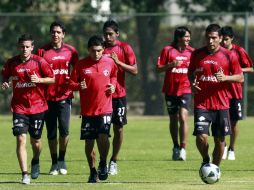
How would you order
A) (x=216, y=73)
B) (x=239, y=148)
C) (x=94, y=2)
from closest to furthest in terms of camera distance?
1. (x=216, y=73)
2. (x=239, y=148)
3. (x=94, y=2)

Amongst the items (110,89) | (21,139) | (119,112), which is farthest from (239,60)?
(21,139)

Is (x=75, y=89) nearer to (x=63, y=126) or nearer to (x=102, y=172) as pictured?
(x=102, y=172)

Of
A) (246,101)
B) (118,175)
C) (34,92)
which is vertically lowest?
(246,101)

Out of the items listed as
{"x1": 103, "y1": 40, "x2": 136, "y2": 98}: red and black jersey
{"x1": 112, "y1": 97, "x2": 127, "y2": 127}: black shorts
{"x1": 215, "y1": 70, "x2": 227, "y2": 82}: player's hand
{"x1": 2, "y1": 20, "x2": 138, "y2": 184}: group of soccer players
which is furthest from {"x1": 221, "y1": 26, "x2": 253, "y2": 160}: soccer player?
{"x1": 215, "y1": 70, "x2": 227, "y2": 82}: player's hand

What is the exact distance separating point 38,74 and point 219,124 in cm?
262

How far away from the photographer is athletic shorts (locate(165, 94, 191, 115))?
65.8ft

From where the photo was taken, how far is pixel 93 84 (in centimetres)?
1530

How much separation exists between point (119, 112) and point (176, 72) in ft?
12.1

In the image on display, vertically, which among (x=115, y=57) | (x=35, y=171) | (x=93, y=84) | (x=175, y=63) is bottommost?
(x=35, y=171)

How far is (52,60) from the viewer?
1688 centimetres

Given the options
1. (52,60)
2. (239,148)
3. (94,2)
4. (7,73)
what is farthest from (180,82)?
(94,2)

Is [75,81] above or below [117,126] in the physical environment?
above

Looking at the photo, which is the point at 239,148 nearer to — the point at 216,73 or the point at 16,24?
the point at 216,73

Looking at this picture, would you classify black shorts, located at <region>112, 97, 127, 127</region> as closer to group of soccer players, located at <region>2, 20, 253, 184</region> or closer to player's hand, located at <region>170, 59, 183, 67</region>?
group of soccer players, located at <region>2, 20, 253, 184</region>
